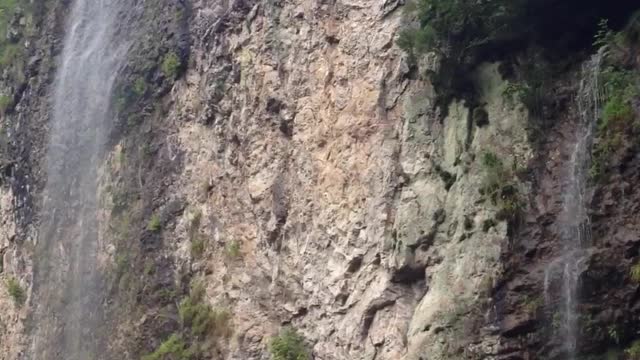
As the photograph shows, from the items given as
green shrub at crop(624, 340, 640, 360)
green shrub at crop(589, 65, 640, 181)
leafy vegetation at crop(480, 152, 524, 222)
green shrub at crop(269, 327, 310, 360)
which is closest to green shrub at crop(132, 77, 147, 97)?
green shrub at crop(269, 327, 310, 360)

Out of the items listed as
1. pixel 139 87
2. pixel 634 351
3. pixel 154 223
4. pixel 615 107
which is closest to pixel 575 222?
pixel 615 107

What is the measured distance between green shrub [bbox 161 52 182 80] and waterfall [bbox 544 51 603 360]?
783 centimetres

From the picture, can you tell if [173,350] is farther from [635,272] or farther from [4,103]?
[4,103]

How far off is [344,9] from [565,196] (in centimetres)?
444

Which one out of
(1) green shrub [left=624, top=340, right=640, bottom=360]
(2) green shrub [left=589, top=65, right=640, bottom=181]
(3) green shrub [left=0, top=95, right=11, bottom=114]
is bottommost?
(1) green shrub [left=624, top=340, right=640, bottom=360]

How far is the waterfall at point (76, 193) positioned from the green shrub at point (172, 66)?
6.20ft

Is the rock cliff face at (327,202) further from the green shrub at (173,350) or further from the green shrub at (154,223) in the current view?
the green shrub at (173,350)

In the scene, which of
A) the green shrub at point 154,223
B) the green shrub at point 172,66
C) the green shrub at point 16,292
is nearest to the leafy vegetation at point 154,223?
the green shrub at point 154,223

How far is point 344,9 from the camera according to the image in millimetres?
12984

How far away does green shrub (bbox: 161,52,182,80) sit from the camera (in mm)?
16234

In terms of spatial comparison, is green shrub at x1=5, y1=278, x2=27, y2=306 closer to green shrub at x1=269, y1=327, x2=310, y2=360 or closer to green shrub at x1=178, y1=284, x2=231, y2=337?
green shrub at x1=178, y1=284, x2=231, y2=337

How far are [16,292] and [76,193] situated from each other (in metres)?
2.47

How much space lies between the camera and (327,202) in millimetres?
12578

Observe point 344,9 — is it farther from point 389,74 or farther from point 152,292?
point 152,292
